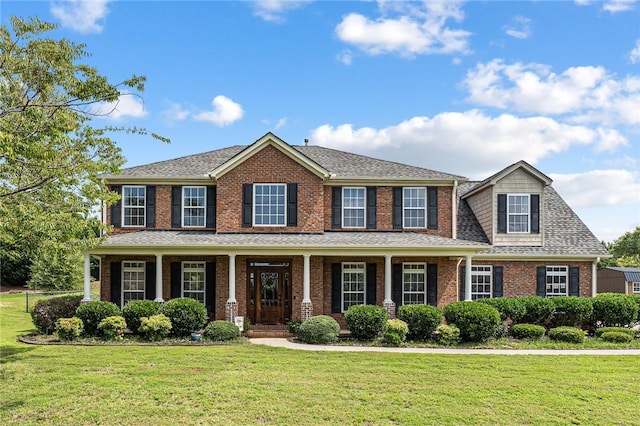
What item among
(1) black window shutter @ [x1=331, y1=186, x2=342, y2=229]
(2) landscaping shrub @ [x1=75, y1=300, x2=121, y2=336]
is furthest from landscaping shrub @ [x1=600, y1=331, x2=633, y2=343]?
Result: (2) landscaping shrub @ [x1=75, y1=300, x2=121, y2=336]

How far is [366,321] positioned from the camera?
15922mm

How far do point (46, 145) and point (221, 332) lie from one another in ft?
24.9

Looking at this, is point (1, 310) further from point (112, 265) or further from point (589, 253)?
point (589, 253)

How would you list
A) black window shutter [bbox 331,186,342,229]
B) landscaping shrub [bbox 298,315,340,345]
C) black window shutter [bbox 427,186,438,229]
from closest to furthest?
landscaping shrub [bbox 298,315,340,345] < black window shutter [bbox 331,186,342,229] < black window shutter [bbox 427,186,438,229]

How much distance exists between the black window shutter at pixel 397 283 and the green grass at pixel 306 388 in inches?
237

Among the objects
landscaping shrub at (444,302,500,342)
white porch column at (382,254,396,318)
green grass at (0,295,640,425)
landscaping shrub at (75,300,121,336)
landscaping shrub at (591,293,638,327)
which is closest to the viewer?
green grass at (0,295,640,425)

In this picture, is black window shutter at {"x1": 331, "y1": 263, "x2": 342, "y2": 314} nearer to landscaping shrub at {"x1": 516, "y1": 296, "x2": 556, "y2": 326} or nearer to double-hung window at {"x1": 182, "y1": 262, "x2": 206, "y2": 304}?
double-hung window at {"x1": 182, "y1": 262, "x2": 206, "y2": 304}

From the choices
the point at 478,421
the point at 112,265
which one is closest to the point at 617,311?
the point at 478,421

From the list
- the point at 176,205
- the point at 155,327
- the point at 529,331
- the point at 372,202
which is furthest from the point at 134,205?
the point at 529,331

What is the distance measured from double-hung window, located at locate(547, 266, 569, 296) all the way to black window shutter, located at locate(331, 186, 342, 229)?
8.85m

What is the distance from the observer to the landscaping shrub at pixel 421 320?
16.0m

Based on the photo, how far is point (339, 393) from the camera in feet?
33.4

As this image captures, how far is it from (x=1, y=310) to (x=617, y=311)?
28357 millimetres

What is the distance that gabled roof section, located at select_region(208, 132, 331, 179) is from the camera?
19.3 meters
